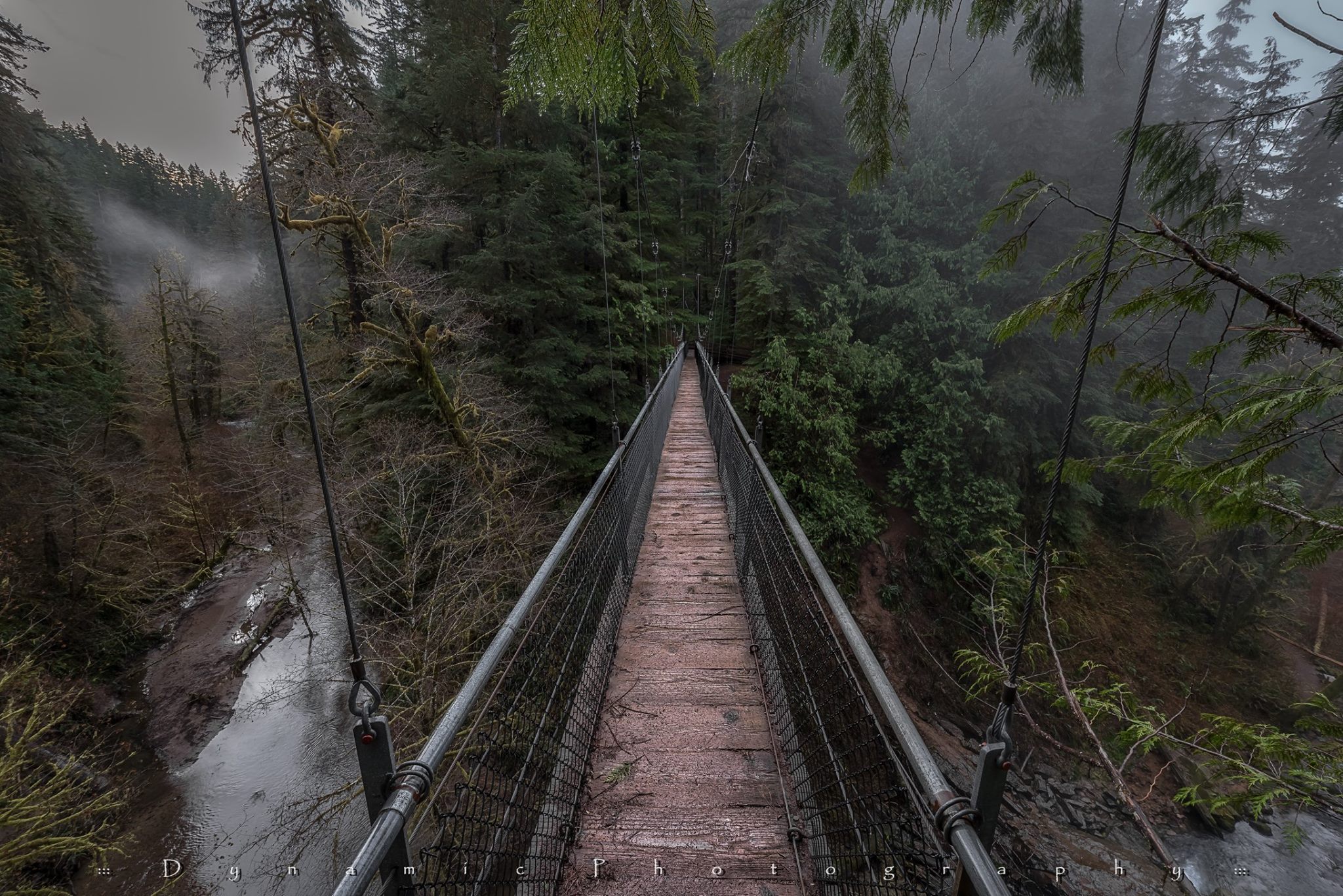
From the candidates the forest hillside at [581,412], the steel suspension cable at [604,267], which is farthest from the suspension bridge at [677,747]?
the forest hillside at [581,412]

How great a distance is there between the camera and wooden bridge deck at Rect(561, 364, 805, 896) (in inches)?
61.7

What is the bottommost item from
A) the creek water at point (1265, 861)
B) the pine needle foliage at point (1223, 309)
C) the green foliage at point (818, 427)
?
the creek water at point (1265, 861)

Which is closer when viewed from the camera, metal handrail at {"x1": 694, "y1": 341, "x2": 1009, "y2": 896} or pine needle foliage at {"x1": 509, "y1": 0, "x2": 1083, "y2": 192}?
metal handrail at {"x1": 694, "y1": 341, "x2": 1009, "y2": 896}

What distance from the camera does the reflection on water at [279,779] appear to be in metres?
6.17

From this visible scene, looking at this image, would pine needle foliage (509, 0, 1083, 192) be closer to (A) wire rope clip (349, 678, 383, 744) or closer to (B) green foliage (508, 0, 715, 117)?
(B) green foliage (508, 0, 715, 117)

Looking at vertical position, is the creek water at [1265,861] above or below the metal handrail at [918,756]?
below

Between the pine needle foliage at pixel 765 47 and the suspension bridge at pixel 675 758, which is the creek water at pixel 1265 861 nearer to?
the suspension bridge at pixel 675 758

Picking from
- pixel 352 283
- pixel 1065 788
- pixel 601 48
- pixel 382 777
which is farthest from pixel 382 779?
pixel 352 283

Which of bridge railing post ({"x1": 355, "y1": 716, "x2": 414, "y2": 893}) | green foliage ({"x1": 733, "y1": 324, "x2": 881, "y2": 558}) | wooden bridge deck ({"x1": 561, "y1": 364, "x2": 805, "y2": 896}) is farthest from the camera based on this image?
green foliage ({"x1": 733, "y1": 324, "x2": 881, "y2": 558})

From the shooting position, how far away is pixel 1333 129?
69.7 inches

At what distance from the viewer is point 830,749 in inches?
63.1

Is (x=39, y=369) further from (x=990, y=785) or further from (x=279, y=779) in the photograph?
(x=990, y=785)

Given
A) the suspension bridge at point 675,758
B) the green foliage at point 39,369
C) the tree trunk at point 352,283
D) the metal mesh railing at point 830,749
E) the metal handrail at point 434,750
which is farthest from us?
the tree trunk at point 352,283

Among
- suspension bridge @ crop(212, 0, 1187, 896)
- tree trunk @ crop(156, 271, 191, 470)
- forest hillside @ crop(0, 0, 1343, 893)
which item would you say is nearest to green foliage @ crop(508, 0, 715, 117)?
suspension bridge @ crop(212, 0, 1187, 896)
